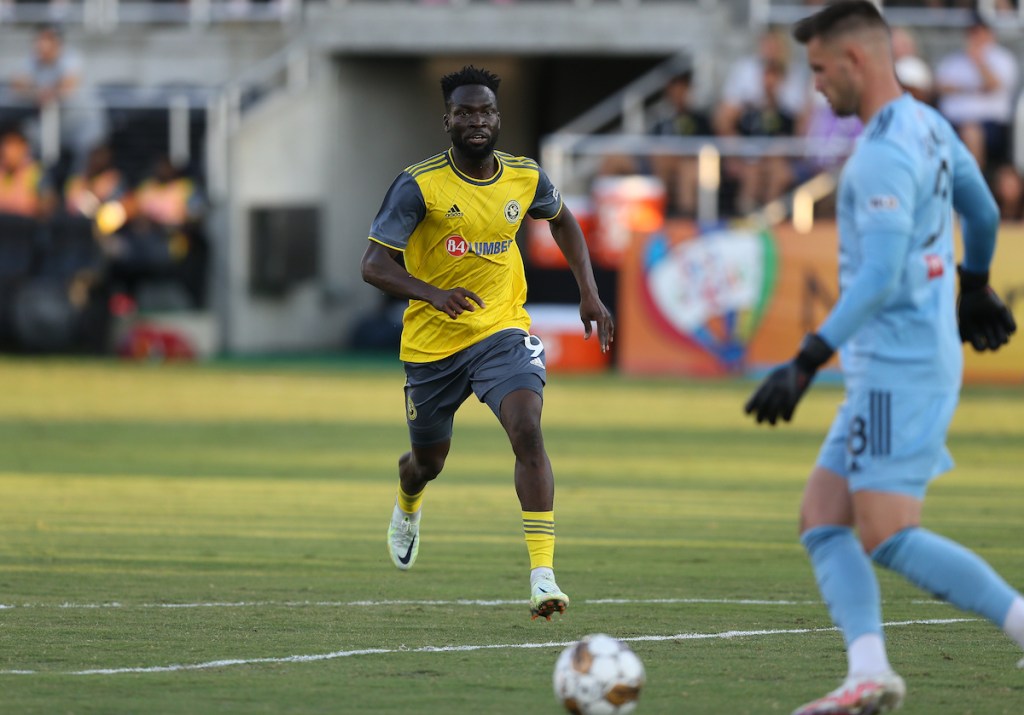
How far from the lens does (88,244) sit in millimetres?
24344

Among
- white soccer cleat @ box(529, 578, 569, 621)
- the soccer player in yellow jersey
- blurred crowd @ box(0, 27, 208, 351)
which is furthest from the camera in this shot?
blurred crowd @ box(0, 27, 208, 351)

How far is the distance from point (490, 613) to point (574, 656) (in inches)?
82.1

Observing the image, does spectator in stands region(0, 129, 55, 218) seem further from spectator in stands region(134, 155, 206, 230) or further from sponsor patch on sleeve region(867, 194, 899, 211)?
sponsor patch on sleeve region(867, 194, 899, 211)

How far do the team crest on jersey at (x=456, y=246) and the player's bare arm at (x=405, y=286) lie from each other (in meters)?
0.32

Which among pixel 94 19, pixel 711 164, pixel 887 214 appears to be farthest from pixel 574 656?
pixel 94 19

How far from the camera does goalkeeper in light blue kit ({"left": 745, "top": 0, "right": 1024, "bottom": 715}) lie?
541 centimetres

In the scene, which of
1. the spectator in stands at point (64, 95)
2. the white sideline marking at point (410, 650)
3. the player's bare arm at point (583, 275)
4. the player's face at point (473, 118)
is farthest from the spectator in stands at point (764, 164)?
the white sideline marking at point (410, 650)

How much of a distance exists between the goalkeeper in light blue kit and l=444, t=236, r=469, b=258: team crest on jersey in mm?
3014

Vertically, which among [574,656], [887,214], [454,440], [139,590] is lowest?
[454,440]

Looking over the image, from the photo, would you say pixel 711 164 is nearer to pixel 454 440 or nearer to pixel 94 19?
pixel 454 440

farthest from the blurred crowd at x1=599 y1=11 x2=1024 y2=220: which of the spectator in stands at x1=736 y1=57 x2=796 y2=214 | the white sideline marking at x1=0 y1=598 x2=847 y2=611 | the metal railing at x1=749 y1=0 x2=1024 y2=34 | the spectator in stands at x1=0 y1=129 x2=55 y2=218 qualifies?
the white sideline marking at x1=0 y1=598 x2=847 y2=611

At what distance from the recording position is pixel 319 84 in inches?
1152

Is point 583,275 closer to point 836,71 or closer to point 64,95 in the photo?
point 836,71

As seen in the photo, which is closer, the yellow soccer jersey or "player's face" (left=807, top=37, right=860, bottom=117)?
"player's face" (left=807, top=37, right=860, bottom=117)
